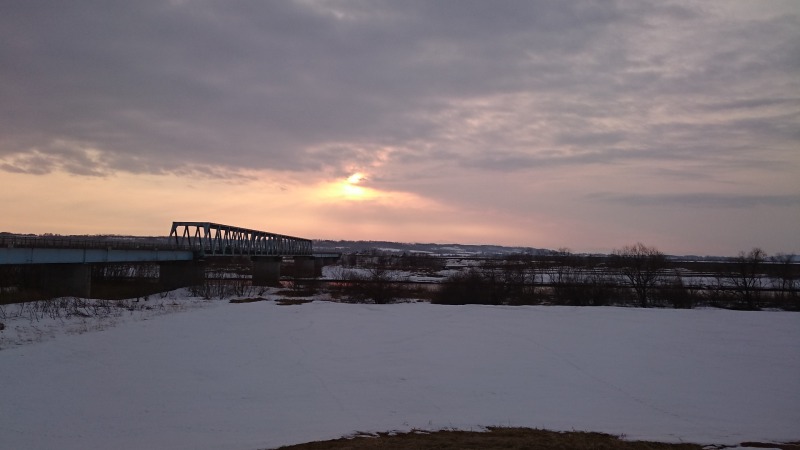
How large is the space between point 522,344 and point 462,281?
28.7m

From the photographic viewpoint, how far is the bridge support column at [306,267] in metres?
94.4

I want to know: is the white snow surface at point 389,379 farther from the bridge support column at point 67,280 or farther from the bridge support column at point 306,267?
the bridge support column at point 306,267

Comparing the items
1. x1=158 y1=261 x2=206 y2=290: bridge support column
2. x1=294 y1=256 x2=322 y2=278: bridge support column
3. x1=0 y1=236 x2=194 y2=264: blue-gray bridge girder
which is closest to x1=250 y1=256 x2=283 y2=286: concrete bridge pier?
x1=294 y1=256 x2=322 y2=278: bridge support column

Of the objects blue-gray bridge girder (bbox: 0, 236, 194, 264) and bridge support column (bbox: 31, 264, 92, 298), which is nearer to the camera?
blue-gray bridge girder (bbox: 0, 236, 194, 264)

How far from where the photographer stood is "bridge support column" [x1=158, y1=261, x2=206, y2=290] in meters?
57.7

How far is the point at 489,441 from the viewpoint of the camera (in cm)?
1099

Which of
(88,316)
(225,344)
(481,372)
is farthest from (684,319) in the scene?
(88,316)

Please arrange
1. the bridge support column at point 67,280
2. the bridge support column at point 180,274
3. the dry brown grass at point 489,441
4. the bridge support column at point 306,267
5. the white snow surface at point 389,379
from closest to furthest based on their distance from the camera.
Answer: the dry brown grass at point 489,441, the white snow surface at point 389,379, the bridge support column at point 67,280, the bridge support column at point 180,274, the bridge support column at point 306,267

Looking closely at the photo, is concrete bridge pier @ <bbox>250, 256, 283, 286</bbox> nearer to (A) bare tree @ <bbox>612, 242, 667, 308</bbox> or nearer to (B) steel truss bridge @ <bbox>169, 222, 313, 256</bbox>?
(B) steel truss bridge @ <bbox>169, 222, 313, 256</bbox>

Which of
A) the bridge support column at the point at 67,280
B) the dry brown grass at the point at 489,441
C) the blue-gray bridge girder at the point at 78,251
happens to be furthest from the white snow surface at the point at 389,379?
the bridge support column at the point at 67,280

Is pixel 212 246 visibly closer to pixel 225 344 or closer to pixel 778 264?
pixel 225 344

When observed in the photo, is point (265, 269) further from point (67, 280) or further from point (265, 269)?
point (67, 280)

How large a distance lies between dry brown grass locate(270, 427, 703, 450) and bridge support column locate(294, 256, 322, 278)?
80.7 metres

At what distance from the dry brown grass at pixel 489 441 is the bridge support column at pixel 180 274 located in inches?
1989
